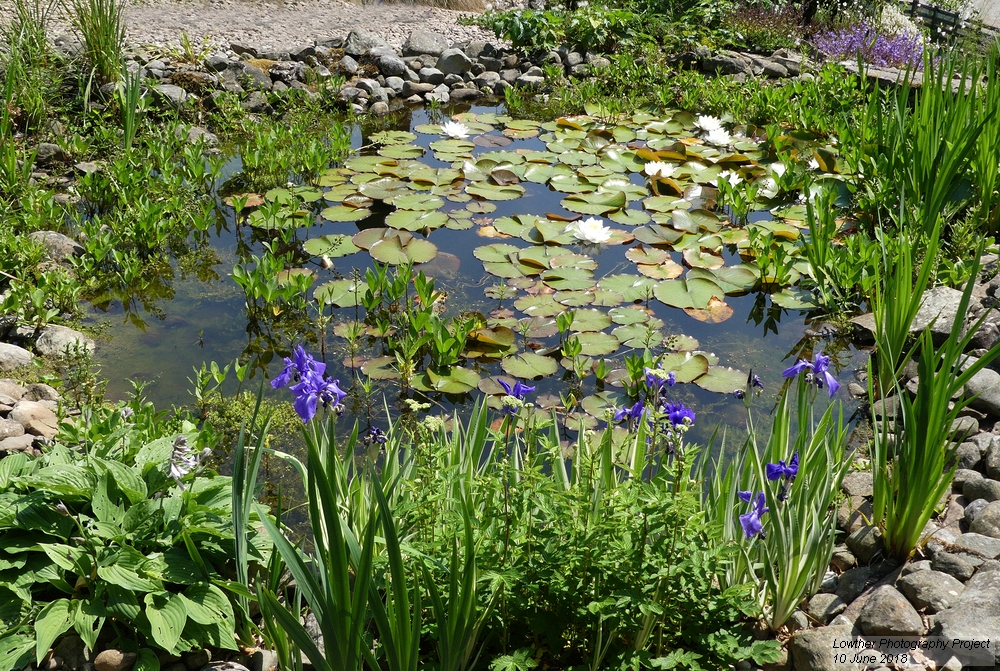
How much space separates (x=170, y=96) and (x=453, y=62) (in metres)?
2.88

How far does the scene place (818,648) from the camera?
1.82 m

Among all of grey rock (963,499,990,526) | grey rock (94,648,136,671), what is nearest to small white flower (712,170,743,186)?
grey rock (963,499,990,526)

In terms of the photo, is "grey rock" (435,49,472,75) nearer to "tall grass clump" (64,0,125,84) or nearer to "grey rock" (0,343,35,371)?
"tall grass clump" (64,0,125,84)

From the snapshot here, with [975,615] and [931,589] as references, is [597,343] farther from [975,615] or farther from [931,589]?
[975,615]

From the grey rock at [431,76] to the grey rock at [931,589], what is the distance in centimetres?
666

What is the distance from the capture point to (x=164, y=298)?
163 inches

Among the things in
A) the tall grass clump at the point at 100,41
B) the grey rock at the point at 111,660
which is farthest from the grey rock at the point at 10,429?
the tall grass clump at the point at 100,41

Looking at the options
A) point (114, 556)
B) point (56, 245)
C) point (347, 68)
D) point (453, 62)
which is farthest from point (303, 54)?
point (114, 556)

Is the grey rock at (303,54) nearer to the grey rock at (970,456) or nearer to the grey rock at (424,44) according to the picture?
the grey rock at (424,44)

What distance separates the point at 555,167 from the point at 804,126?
197 centimetres

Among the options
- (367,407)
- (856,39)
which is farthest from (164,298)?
(856,39)

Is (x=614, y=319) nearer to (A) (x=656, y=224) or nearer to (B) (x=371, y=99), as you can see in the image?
(A) (x=656, y=224)

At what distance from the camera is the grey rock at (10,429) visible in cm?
263

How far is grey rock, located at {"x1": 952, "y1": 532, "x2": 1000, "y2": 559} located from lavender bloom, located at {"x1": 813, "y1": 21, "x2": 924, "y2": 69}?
22.0 ft
